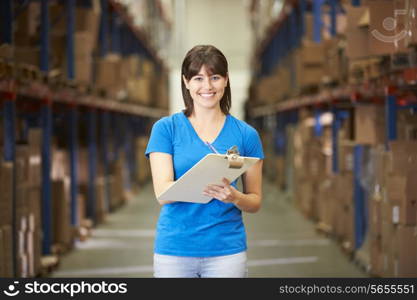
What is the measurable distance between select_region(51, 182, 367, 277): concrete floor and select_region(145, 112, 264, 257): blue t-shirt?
13.4 feet

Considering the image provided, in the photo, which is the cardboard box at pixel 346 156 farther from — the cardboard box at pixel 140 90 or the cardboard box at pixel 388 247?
the cardboard box at pixel 140 90

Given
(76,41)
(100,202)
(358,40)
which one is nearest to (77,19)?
(76,41)

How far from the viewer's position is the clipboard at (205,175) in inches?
106

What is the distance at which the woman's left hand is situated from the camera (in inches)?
109

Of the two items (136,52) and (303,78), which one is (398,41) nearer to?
(303,78)

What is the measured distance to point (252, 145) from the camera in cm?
298

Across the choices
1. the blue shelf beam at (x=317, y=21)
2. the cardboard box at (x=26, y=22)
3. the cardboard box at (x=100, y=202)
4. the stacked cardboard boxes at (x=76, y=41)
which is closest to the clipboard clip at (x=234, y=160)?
the cardboard box at (x=26, y=22)

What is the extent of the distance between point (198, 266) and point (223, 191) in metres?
0.32

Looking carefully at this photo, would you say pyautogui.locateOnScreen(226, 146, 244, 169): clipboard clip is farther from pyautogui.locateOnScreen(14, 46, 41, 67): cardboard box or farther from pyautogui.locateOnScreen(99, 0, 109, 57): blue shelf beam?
pyautogui.locateOnScreen(99, 0, 109, 57): blue shelf beam

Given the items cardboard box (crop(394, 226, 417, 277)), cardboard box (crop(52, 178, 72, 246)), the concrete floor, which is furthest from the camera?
cardboard box (crop(52, 178, 72, 246))

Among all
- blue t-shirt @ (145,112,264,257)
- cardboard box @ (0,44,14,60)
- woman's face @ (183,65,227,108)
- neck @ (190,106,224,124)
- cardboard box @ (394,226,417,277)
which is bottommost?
cardboard box @ (394,226,417,277)

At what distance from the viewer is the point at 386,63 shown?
5.69 m

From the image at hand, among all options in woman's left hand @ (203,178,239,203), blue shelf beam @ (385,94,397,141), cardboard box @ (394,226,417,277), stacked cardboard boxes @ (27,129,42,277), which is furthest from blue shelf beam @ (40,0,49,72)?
woman's left hand @ (203,178,239,203)

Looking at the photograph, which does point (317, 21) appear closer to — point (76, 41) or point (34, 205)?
point (76, 41)
